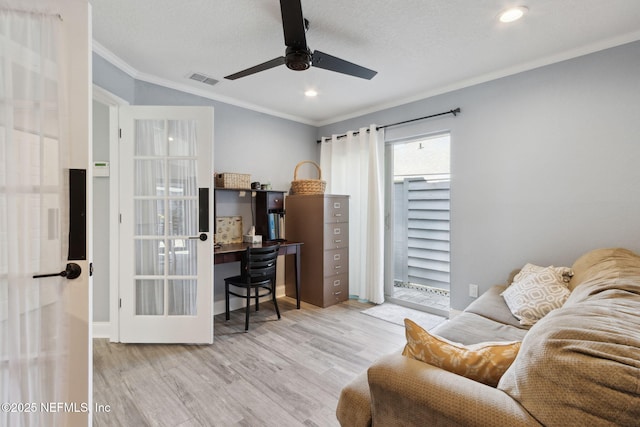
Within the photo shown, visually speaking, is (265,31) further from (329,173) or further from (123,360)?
(123,360)

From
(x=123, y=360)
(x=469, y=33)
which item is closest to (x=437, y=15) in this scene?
(x=469, y=33)

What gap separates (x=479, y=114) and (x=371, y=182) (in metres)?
1.41

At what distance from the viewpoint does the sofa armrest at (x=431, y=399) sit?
847mm

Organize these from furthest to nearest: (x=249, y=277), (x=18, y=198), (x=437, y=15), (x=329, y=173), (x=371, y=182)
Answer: (x=329, y=173), (x=371, y=182), (x=249, y=277), (x=437, y=15), (x=18, y=198)

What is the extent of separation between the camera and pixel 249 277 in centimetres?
295

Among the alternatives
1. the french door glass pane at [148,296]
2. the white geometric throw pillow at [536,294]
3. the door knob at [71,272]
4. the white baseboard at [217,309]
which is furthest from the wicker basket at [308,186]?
the door knob at [71,272]

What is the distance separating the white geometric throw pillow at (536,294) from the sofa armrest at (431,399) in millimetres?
1485

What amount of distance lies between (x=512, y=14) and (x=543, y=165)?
4.40 feet

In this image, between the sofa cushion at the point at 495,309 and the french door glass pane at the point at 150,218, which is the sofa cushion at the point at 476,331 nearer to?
the sofa cushion at the point at 495,309

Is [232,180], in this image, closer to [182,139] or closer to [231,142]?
[231,142]

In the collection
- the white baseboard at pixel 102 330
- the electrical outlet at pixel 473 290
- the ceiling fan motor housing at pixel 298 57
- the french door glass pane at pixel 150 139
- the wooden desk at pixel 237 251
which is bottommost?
the white baseboard at pixel 102 330

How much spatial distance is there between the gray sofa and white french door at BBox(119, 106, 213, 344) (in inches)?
74.4

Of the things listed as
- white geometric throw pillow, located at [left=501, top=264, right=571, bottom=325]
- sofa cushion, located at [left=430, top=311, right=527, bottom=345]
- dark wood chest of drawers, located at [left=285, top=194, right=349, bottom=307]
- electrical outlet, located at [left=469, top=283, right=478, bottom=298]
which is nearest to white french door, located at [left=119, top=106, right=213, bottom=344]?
dark wood chest of drawers, located at [left=285, top=194, right=349, bottom=307]

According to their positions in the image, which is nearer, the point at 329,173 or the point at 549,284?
the point at 549,284
